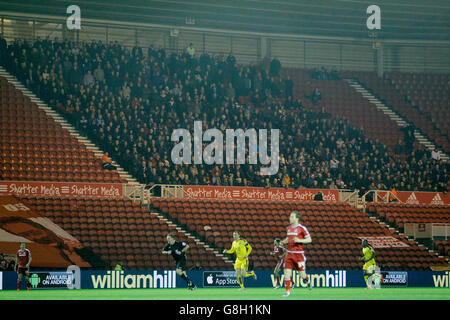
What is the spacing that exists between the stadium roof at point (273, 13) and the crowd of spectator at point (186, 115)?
2543 mm

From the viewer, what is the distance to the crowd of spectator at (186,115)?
35.1 meters

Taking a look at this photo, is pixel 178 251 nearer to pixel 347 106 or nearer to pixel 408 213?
pixel 408 213

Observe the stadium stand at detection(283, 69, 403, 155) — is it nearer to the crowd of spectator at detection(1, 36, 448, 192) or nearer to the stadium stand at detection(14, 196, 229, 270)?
the crowd of spectator at detection(1, 36, 448, 192)

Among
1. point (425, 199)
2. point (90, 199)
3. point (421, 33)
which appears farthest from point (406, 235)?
point (421, 33)

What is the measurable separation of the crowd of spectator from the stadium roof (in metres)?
2.54

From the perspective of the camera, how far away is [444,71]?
51406 millimetres

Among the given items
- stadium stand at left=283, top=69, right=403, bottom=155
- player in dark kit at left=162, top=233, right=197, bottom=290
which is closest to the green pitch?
player in dark kit at left=162, top=233, right=197, bottom=290

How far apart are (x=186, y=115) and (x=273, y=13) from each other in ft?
34.2

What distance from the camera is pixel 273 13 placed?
44.4 metres

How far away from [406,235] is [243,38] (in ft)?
63.6

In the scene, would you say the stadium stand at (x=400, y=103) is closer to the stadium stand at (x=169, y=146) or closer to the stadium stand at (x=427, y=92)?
the stadium stand at (x=427, y=92)

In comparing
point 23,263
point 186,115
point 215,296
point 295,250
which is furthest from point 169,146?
point 295,250

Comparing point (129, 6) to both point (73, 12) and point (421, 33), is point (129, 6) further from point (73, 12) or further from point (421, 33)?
point (421, 33)

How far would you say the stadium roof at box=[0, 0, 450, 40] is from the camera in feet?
139
